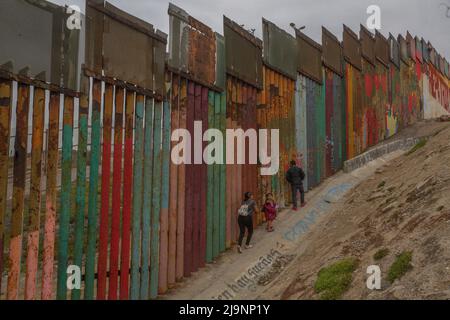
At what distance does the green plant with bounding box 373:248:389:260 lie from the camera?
23.1 feet

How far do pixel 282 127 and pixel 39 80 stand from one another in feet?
25.7

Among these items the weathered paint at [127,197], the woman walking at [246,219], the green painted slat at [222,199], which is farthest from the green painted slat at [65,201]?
the woman walking at [246,219]

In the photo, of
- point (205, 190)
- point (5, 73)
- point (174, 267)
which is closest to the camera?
point (5, 73)

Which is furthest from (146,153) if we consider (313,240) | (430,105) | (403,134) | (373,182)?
(430,105)

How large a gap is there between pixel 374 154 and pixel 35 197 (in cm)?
1317

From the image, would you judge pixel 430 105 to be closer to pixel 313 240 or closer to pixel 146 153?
pixel 313 240

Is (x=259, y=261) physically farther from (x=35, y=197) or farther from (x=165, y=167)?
(x=35, y=197)

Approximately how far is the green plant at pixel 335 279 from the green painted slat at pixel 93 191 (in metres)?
3.73

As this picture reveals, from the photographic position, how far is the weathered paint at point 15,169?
6.49 metres

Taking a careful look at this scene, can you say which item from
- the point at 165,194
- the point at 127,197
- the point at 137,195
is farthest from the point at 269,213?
the point at 127,197

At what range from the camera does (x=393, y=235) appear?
7.77m

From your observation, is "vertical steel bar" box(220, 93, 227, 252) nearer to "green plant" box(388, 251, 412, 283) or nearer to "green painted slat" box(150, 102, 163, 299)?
"green painted slat" box(150, 102, 163, 299)
